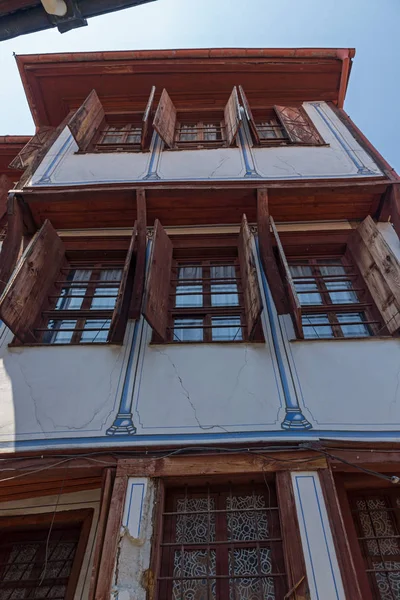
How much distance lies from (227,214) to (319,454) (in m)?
3.50

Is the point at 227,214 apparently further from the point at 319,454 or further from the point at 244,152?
the point at 319,454

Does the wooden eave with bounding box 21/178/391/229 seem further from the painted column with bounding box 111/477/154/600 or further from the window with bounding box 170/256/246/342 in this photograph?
the painted column with bounding box 111/477/154/600

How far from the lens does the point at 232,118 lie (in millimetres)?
7117

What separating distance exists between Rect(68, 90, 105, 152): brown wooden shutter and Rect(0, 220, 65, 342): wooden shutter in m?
1.84

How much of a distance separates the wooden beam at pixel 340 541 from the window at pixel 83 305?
8.63ft

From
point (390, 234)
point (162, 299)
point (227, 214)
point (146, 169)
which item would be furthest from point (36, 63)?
point (390, 234)

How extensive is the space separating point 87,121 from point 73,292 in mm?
3154

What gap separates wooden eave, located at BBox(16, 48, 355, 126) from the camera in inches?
307

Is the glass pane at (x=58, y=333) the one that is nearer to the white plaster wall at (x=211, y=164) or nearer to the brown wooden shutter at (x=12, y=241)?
the brown wooden shutter at (x=12, y=241)

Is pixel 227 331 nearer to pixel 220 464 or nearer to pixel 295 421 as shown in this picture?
pixel 295 421

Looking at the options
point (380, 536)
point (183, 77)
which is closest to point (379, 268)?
point (380, 536)

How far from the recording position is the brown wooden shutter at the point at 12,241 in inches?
200

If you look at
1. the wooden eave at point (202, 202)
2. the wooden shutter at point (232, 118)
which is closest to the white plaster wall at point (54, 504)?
the wooden eave at point (202, 202)

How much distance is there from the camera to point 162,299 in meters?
4.73
